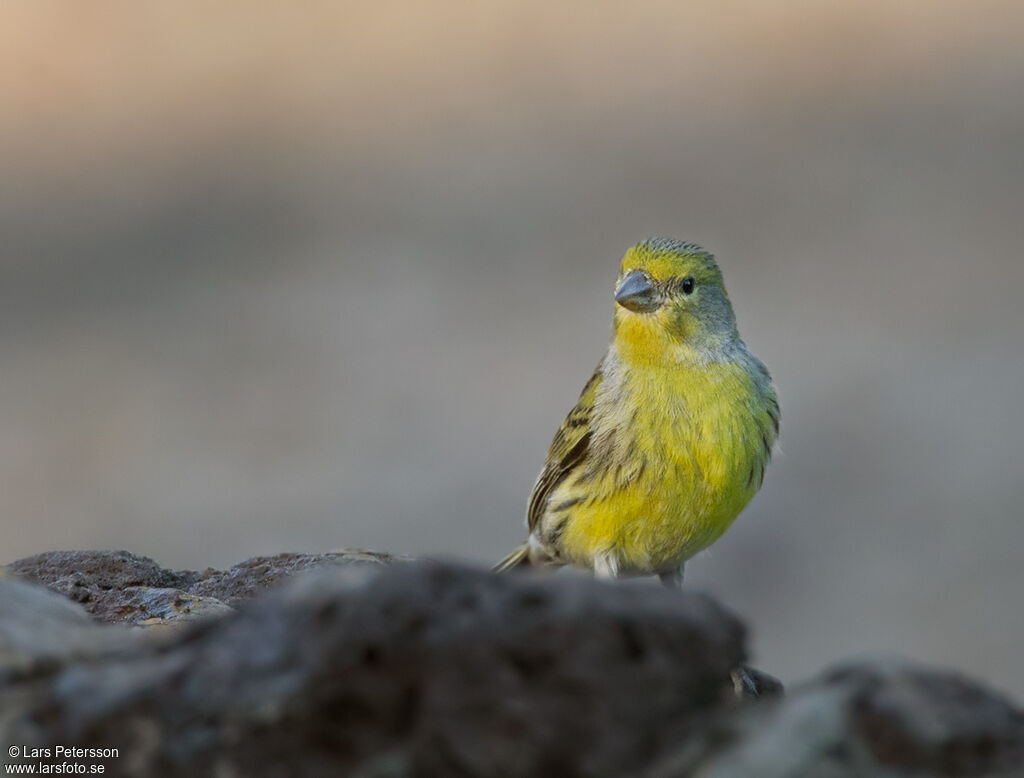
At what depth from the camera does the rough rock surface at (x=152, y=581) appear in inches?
150

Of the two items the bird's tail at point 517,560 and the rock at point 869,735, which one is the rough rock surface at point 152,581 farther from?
the rock at point 869,735

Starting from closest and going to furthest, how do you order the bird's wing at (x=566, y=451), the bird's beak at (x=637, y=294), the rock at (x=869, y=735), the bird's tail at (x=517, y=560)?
1. the rock at (x=869, y=735)
2. the bird's beak at (x=637, y=294)
3. the bird's wing at (x=566, y=451)
4. the bird's tail at (x=517, y=560)

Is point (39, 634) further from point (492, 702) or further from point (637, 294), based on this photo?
point (637, 294)

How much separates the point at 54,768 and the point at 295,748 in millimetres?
447

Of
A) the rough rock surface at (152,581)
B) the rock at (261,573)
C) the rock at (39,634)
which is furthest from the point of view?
the rock at (261,573)

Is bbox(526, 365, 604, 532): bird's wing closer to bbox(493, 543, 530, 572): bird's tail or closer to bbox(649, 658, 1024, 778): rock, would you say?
bbox(493, 543, 530, 572): bird's tail

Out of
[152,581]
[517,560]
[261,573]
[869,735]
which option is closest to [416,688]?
[869,735]

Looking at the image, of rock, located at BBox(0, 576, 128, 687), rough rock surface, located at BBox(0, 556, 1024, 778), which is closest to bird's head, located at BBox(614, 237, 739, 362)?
rock, located at BBox(0, 576, 128, 687)

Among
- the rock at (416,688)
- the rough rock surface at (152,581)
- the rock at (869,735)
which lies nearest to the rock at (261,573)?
the rough rock surface at (152,581)

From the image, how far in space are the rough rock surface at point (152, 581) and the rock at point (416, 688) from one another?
1596 mm

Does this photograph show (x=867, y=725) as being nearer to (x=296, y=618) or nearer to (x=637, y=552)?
(x=296, y=618)

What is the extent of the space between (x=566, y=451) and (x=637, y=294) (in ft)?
2.53

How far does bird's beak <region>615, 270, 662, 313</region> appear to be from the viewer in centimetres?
555

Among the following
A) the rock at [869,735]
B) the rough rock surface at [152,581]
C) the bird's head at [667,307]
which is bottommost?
the rock at [869,735]
